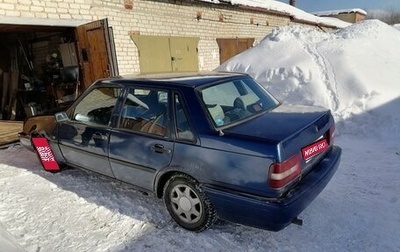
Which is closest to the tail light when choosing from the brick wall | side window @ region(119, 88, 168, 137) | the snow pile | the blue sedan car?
the blue sedan car

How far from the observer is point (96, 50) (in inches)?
257

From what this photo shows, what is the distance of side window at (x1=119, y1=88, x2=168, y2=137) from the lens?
9.62 feet

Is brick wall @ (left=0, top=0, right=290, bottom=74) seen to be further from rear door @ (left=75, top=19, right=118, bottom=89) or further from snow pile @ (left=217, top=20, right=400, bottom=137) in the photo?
snow pile @ (left=217, top=20, right=400, bottom=137)

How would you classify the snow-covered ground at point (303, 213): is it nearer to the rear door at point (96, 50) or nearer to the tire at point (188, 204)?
the tire at point (188, 204)

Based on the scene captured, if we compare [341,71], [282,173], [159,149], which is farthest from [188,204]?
[341,71]

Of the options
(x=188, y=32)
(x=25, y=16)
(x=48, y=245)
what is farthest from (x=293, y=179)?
(x=188, y=32)

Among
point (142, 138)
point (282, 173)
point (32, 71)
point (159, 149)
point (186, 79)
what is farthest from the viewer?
point (32, 71)

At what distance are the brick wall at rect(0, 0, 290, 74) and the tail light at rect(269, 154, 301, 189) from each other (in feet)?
18.3

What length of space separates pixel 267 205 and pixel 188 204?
0.80 metres

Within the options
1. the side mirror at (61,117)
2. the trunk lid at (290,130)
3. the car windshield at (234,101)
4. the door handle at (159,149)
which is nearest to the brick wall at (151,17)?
the side mirror at (61,117)

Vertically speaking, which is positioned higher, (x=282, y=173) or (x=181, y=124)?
(x=181, y=124)

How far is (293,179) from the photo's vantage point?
2.47m

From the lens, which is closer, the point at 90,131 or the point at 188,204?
the point at 188,204

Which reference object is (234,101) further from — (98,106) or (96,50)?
(96,50)
